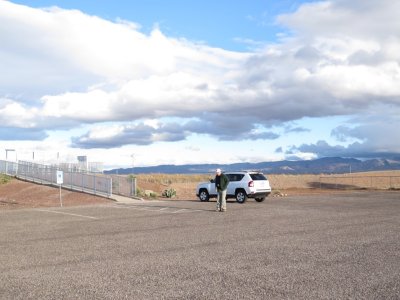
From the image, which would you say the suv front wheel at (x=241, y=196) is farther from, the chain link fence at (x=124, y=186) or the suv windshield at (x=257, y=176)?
the chain link fence at (x=124, y=186)

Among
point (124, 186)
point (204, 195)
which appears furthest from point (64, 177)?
point (204, 195)

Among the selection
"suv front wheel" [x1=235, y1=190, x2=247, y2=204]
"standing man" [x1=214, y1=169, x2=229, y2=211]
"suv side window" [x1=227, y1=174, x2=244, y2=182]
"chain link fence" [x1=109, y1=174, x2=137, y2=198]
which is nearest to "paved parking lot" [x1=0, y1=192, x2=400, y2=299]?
"standing man" [x1=214, y1=169, x2=229, y2=211]

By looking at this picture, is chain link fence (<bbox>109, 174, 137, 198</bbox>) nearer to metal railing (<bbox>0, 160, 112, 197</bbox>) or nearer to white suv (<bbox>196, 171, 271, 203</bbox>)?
metal railing (<bbox>0, 160, 112, 197</bbox>)

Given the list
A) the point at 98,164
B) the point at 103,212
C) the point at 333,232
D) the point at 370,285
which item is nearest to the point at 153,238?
the point at 333,232

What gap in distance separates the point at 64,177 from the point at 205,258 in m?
30.6

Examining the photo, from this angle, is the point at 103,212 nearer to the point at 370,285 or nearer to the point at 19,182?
the point at 370,285

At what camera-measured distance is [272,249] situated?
39.8 ft

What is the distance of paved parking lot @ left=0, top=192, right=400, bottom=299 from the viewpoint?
8.25 meters

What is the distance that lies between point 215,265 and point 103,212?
14799 mm

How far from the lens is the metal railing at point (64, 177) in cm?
3544

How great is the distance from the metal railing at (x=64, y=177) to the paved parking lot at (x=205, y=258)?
50.8 ft

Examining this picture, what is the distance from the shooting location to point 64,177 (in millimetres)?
39969

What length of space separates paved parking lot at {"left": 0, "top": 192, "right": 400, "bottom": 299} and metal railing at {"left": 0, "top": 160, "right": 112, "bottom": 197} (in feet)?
50.8

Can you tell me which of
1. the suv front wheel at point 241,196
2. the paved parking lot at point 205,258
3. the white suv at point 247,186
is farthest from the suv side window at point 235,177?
the paved parking lot at point 205,258
